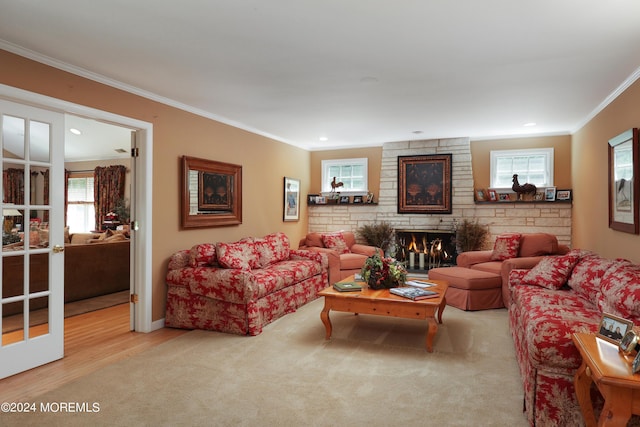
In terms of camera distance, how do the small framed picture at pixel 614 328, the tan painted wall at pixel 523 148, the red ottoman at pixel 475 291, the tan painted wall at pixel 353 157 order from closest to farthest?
the small framed picture at pixel 614 328 < the red ottoman at pixel 475 291 < the tan painted wall at pixel 523 148 < the tan painted wall at pixel 353 157

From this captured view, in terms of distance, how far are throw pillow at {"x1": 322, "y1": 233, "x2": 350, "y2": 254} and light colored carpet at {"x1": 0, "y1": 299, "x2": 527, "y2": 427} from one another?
2.63 m

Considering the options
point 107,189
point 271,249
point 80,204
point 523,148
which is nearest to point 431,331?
point 271,249

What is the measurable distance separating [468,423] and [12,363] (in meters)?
3.23

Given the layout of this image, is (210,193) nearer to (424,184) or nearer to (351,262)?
(351,262)

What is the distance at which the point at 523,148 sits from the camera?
629cm

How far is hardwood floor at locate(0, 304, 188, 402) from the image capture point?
2.76 metres

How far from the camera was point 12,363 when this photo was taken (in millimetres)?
2914

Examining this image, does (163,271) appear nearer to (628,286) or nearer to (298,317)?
(298,317)

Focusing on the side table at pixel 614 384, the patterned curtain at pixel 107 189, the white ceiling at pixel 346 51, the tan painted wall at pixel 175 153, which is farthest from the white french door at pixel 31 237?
the patterned curtain at pixel 107 189

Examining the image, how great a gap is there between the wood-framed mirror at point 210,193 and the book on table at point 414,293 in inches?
96.1

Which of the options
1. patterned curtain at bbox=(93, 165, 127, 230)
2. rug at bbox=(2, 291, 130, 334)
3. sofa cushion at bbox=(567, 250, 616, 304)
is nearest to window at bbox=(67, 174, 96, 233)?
patterned curtain at bbox=(93, 165, 127, 230)

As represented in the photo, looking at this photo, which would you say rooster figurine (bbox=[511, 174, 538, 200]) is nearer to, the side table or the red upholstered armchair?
the red upholstered armchair

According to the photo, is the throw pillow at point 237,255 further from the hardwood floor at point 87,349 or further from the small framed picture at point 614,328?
the small framed picture at point 614,328

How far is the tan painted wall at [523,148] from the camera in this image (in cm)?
606
